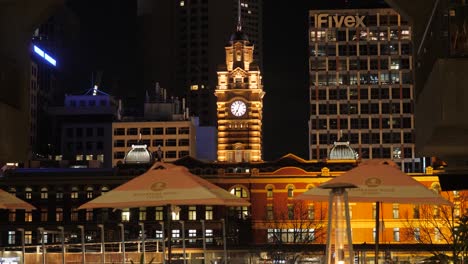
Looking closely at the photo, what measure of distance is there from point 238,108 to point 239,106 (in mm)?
491

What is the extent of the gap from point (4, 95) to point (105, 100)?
145549mm

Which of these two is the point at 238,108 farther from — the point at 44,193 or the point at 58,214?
the point at 44,193

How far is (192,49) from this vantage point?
191375 millimetres

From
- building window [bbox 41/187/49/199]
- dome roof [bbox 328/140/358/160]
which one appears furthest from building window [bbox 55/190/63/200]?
dome roof [bbox 328/140/358/160]

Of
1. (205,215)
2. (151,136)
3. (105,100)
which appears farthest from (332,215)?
(105,100)

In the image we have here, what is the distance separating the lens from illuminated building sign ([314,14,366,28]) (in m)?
138

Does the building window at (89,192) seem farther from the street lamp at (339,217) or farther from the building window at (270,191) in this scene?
the street lamp at (339,217)

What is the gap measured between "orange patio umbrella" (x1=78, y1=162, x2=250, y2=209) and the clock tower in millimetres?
110652

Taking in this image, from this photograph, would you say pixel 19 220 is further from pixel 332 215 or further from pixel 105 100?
pixel 332 215

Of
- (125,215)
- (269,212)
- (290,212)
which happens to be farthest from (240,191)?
(125,215)

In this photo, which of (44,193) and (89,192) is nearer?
(44,193)

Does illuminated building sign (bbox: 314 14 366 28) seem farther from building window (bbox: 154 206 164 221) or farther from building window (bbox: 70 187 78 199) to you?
building window (bbox: 70 187 78 199)

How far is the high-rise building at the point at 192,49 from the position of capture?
190125mm

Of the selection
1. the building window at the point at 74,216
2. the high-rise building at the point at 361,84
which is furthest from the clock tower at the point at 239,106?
the building window at the point at 74,216
